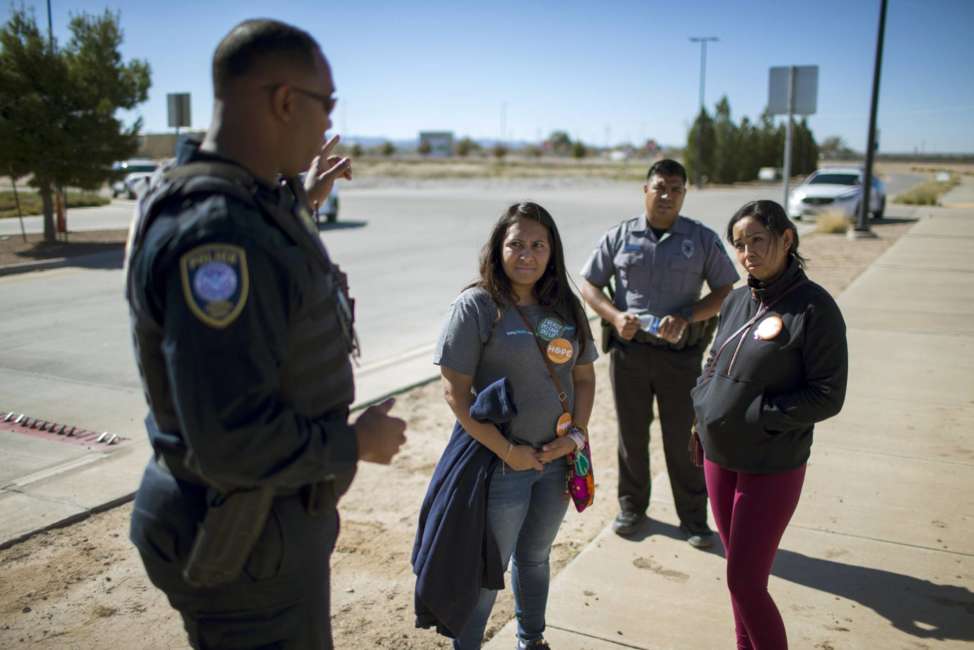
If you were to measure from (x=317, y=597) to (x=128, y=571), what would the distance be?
239 centimetres

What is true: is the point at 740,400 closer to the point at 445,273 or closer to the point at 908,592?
the point at 908,592

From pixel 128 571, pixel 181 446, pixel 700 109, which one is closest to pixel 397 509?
pixel 128 571

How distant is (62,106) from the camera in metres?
16.5

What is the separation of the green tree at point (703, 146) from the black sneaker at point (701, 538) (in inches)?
1848

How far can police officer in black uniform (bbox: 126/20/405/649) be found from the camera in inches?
62.5

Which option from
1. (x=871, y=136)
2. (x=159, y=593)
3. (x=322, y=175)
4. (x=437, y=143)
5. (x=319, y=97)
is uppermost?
(x=437, y=143)

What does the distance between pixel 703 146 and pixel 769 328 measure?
49270 millimetres

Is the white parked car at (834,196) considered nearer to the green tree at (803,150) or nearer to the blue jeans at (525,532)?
the blue jeans at (525,532)

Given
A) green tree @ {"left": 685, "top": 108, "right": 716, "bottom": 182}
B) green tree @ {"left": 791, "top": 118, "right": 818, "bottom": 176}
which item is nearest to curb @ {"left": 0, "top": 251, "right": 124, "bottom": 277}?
green tree @ {"left": 685, "top": 108, "right": 716, "bottom": 182}

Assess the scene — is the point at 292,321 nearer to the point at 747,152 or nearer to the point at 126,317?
the point at 126,317

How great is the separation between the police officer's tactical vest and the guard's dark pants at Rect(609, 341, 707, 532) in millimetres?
2722

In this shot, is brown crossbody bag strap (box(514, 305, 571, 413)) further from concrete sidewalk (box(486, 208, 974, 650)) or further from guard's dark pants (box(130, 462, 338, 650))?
guard's dark pants (box(130, 462, 338, 650))

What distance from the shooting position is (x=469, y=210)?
26.7m

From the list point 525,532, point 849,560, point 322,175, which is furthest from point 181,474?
point 849,560
